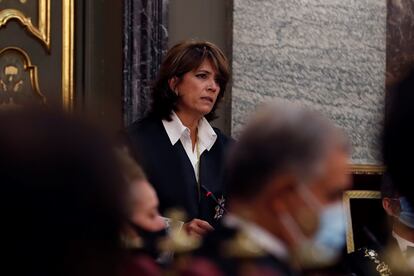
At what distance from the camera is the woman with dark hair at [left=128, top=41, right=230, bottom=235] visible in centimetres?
401

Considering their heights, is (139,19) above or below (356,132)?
above

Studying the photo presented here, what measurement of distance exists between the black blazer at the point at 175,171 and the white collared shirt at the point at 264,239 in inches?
79.9

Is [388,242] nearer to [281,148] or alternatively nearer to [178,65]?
[178,65]

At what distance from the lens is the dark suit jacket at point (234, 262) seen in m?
1.84

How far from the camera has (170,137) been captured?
13.6ft

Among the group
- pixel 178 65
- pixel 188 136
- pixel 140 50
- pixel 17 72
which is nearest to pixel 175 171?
pixel 188 136

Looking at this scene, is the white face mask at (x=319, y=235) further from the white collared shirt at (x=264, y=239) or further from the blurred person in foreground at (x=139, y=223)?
the blurred person in foreground at (x=139, y=223)

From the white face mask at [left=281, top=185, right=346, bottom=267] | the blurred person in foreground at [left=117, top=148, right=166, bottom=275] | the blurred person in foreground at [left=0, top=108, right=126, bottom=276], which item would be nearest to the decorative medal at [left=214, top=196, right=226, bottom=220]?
the blurred person in foreground at [left=117, top=148, right=166, bottom=275]

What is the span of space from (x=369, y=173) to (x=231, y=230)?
4.25 m

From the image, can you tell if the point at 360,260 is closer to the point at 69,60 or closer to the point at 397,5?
the point at 69,60

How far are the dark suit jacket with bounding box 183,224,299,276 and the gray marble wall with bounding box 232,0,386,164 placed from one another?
399 cm

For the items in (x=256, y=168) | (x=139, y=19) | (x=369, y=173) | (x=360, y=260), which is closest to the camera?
(x=256, y=168)

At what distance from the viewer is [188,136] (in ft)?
13.8

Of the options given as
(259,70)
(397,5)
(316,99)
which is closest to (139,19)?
(259,70)
